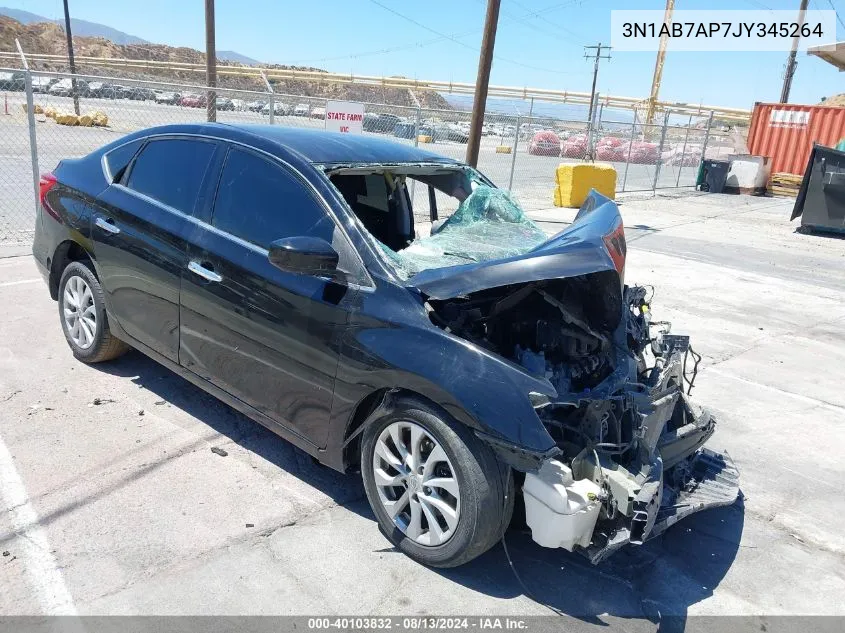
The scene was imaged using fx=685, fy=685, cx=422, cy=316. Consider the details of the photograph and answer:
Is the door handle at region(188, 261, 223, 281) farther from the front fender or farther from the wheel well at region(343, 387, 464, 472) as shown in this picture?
the wheel well at region(343, 387, 464, 472)

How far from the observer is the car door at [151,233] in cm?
379

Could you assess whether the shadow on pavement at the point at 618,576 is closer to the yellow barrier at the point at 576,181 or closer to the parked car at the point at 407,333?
the parked car at the point at 407,333

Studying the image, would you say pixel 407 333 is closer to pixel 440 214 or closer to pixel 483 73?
pixel 440 214

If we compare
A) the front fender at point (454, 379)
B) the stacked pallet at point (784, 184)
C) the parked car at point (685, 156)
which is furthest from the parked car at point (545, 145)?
the front fender at point (454, 379)

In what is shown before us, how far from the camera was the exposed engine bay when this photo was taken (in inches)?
106

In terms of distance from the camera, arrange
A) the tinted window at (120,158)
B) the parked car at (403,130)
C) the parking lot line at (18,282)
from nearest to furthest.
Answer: the tinted window at (120,158), the parking lot line at (18,282), the parked car at (403,130)

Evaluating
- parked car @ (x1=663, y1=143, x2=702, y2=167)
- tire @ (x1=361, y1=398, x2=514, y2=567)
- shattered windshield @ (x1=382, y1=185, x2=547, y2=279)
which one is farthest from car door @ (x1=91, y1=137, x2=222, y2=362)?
parked car @ (x1=663, y1=143, x2=702, y2=167)

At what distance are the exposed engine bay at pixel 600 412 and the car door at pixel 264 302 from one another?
22.8 inches

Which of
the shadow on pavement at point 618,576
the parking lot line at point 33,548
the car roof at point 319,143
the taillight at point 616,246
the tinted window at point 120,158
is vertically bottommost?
the shadow on pavement at point 618,576

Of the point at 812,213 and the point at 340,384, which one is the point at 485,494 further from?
the point at 812,213

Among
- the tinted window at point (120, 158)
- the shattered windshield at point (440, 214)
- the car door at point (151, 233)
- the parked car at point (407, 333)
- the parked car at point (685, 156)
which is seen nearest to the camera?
the parked car at point (407, 333)

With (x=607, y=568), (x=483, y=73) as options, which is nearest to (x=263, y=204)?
(x=607, y=568)

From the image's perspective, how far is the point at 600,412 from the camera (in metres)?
2.91

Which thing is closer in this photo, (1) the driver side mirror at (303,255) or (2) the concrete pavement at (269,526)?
(2) the concrete pavement at (269,526)
